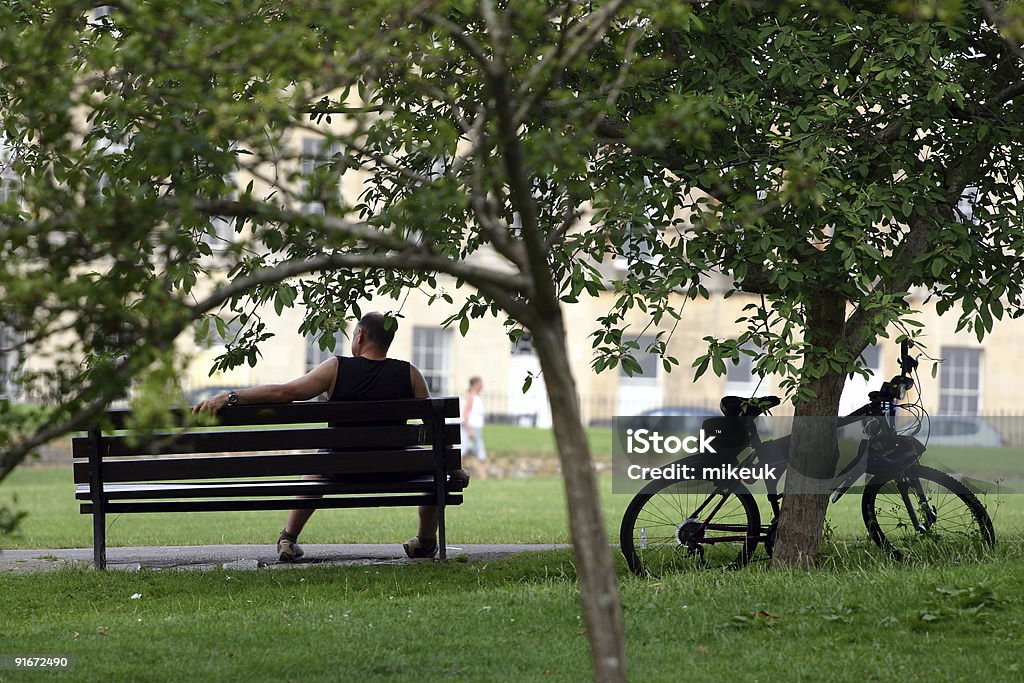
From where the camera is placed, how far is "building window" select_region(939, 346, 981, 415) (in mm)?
40094

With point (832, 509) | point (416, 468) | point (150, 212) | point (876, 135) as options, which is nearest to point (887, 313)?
point (876, 135)

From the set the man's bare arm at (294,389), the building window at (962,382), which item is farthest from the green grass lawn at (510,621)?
the building window at (962,382)

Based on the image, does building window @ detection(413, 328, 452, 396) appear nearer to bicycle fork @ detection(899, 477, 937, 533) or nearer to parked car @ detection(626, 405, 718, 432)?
parked car @ detection(626, 405, 718, 432)

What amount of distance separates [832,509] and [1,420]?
11.6 metres

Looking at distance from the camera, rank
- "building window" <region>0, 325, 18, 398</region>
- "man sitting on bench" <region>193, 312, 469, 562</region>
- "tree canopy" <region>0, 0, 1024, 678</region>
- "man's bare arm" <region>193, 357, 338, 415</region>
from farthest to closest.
→ 1. "man sitting on bench" <region>193, 312, 469, 562</region>
2. "man's bare arm" <region>193, 357, 338, 415</region>
3. "building window" <region>0, 325, 18, 398</region>
4. "tree canopy" <region>0, 0, 1024, 678</region>

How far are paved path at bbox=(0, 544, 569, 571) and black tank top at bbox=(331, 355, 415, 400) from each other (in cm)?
105

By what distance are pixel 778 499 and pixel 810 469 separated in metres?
0.27

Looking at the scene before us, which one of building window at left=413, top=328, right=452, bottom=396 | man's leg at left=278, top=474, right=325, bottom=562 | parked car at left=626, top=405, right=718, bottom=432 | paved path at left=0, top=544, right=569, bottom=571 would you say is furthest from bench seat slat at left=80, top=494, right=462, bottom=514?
building window at left=413, top=328, right=452, bottom=396

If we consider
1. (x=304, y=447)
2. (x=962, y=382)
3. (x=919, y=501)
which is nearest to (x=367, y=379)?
(x=304, y=447)

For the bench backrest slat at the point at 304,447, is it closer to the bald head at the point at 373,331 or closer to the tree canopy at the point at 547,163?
the tree canopy at the point at 547,163

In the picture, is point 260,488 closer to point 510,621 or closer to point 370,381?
point 370,381

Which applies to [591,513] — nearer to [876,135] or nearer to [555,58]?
[555,58]

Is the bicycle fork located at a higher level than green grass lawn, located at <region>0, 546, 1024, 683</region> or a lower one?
higher

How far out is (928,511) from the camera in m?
7.34
